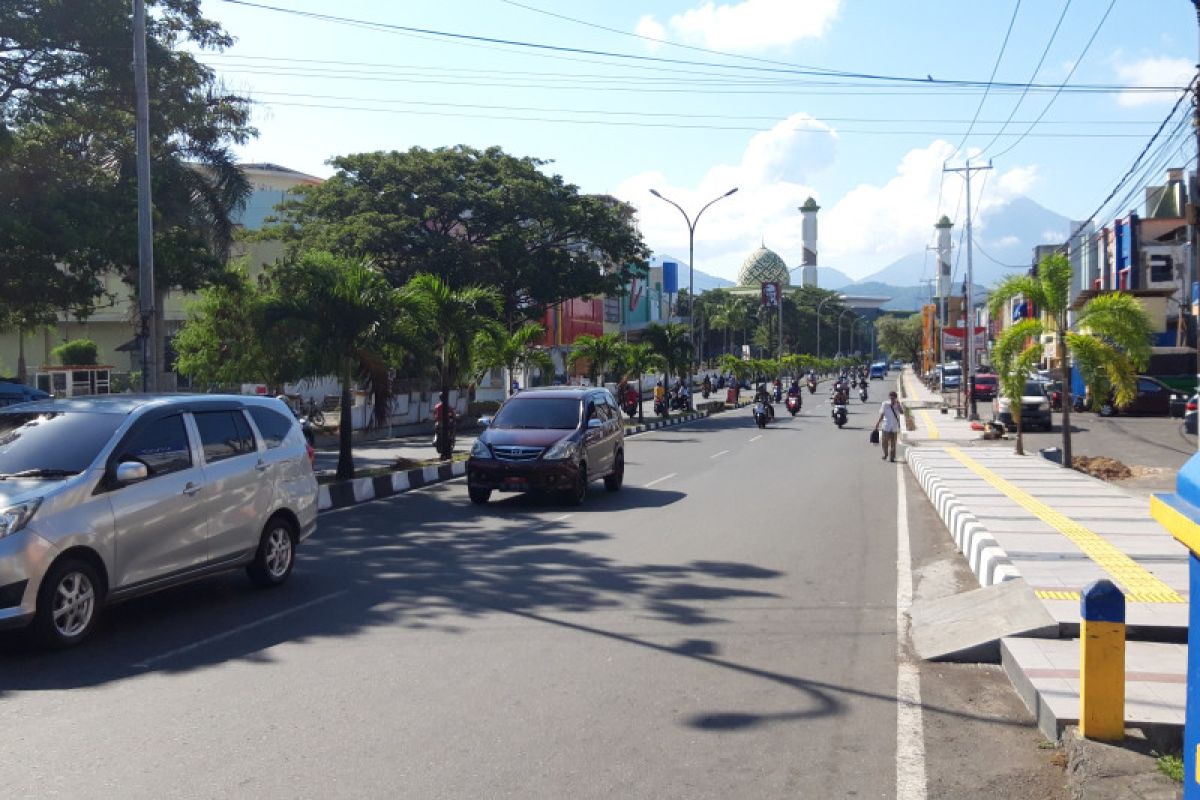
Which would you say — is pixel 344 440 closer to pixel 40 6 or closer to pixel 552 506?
pixel 552 506

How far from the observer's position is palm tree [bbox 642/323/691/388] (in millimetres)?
47875

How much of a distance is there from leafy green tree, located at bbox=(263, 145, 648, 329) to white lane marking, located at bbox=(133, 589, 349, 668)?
98.0 ft

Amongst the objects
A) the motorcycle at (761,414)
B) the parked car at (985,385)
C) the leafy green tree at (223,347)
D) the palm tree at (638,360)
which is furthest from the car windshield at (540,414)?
the parked car at (985,385)

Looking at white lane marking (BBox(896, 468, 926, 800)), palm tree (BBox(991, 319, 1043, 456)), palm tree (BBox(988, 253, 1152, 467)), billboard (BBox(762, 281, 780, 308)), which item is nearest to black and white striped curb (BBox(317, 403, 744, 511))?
white lane marking (BBox(896, 468, 926, 800))

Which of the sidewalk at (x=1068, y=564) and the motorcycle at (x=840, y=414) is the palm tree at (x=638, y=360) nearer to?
the motorcycle at (x=840, y=414)

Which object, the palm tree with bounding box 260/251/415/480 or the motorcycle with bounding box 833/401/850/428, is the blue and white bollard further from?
the motorcycle with bounding box 833/401/850/428

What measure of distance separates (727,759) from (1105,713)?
178cm

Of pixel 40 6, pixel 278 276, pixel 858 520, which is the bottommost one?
pixel 858 520

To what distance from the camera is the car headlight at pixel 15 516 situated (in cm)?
703

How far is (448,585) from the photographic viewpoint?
32.5 feet

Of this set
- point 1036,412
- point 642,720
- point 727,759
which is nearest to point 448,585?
point 642,720

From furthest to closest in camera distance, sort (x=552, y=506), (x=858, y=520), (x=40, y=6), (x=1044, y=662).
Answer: (x=40, y=6), (x=552, y=506), (x=858, y=520), (x=1044, y=662)

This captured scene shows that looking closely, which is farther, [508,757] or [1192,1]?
[1192,1]

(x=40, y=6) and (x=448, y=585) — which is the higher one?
(x=40, y=6)
